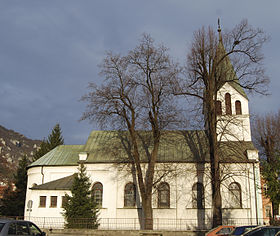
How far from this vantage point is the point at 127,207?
30.2 metres

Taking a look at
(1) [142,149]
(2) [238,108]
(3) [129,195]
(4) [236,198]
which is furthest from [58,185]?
(2) [238,108]

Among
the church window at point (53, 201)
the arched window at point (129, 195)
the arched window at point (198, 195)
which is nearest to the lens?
the arched window at point (198, 195)

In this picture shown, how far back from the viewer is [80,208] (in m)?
27.8

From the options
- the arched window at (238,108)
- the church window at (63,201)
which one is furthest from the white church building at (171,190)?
the arched window at (238,108)

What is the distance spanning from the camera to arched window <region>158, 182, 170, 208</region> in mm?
30494

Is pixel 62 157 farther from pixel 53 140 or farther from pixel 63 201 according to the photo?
pixel 53 140

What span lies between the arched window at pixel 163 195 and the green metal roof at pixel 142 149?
2.53 metres

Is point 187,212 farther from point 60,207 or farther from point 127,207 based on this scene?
point 60,207

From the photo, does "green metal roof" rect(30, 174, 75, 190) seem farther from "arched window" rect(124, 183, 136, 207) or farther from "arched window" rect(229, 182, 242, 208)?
"arched window" rect(229, 182, 242, 208)

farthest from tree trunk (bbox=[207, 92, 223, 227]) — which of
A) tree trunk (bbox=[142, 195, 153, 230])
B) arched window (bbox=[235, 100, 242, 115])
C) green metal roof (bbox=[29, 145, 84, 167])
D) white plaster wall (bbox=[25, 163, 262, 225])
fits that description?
green metal roof (bbox=[29, 145, 84, 167])

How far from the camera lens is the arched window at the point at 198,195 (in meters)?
30.1

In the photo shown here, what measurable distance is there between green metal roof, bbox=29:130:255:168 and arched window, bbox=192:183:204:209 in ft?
8.32

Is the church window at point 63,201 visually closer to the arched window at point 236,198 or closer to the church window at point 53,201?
the church window at point 53,201

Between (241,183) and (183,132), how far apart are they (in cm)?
825
